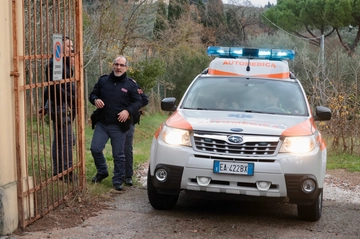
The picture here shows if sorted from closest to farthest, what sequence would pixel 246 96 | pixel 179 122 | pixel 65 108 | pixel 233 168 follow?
pixel 233 168, pixel 179 122, pixel 65 108, pixel 246 96

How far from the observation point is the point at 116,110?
7633 millimetres

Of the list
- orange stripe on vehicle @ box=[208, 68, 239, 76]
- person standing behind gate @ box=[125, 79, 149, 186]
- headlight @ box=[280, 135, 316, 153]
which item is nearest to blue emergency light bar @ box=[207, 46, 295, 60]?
orange stripe on vehicle @ box=[208, 68, 239, 76]

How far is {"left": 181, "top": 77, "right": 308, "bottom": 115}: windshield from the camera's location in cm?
734

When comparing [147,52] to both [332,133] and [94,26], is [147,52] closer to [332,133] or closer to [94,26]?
[94,26]

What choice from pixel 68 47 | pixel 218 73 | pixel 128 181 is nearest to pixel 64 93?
pixel 68 47

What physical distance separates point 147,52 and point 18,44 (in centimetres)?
2308

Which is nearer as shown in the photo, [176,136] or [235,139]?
[235,139]

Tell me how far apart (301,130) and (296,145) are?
0.26 meters

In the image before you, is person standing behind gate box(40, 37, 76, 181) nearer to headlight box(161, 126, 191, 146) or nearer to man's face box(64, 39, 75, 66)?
man's face box(64, 39, 75, 66)

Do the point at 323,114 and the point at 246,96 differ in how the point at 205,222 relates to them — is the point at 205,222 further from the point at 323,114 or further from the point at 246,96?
the point at 323,114

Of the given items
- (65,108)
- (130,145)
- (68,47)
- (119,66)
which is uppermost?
(68,47)

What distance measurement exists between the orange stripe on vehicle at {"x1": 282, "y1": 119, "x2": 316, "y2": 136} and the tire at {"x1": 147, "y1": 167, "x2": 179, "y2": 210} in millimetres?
1533

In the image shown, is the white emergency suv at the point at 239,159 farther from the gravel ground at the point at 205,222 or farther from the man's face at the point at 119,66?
the man's face at the point at 119,66

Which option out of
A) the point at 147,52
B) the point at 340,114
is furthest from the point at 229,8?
the point at 340,114
